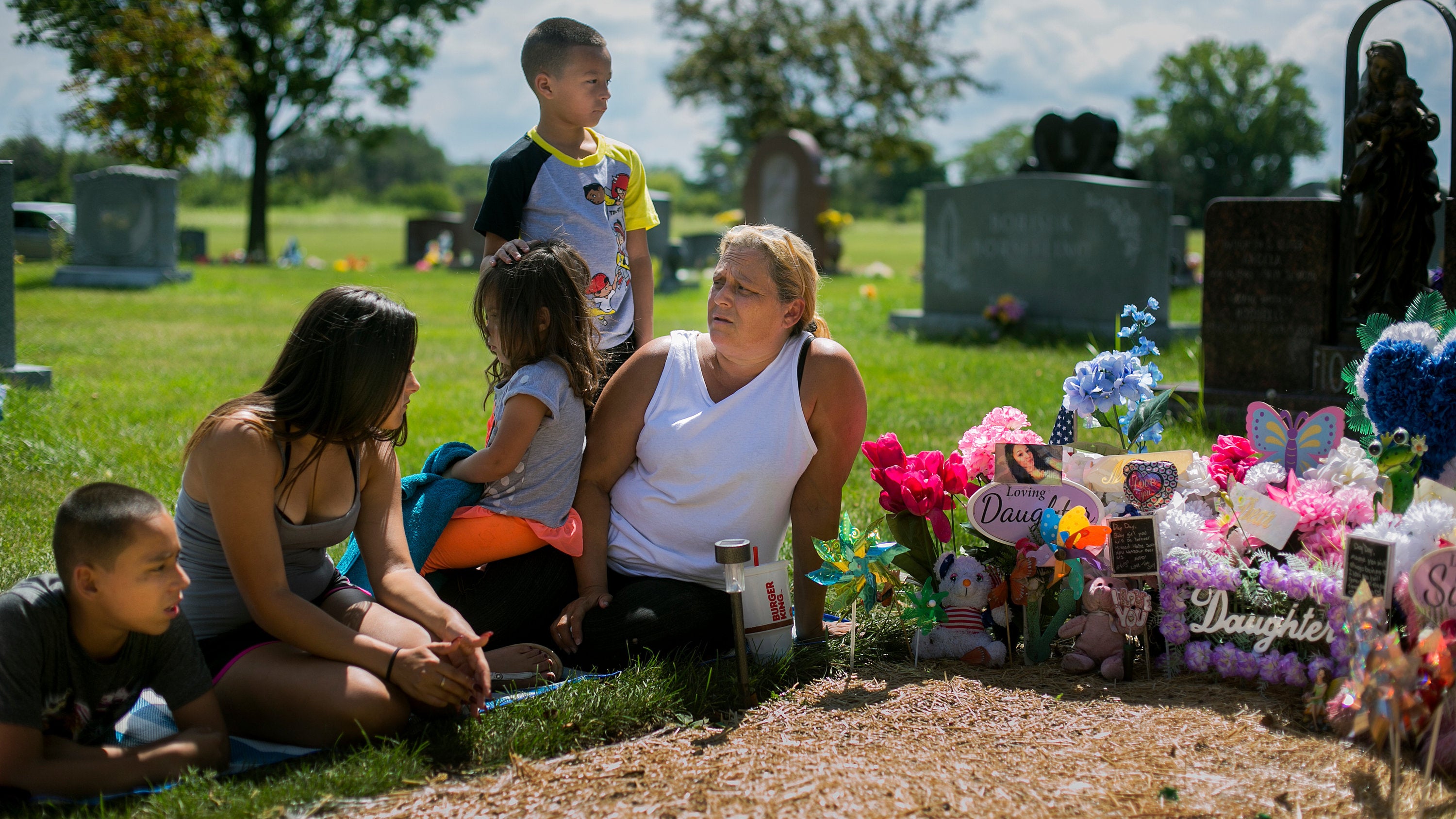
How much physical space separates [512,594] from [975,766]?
1.37 m

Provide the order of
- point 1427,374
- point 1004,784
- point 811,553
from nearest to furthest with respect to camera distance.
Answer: point 1004,784, point 1427,374, point 811,553

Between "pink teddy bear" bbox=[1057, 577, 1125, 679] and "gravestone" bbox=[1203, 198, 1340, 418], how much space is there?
12.3 feet

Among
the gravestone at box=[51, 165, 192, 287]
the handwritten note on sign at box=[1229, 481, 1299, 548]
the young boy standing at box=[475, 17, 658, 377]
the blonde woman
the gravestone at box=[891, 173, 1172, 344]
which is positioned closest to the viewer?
the handwritten note on sign at box=[1229, 481, 1299, 548]

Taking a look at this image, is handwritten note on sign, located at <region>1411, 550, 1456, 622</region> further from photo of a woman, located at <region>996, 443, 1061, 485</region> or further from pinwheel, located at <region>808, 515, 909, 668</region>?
pinwheel, located at <region>808, 515, 909, 668</region>

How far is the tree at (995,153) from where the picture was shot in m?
102

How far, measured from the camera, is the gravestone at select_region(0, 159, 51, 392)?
21.9 feet

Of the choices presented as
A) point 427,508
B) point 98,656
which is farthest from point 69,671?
point 427,508

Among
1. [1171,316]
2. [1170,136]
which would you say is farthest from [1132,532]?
[1170,136]

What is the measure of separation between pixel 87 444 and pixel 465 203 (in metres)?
20.1

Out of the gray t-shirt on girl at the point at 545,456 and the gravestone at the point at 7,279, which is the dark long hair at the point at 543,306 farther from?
the gravestone at the point at 7,279

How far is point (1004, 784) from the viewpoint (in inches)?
93.1

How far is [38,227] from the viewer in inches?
830

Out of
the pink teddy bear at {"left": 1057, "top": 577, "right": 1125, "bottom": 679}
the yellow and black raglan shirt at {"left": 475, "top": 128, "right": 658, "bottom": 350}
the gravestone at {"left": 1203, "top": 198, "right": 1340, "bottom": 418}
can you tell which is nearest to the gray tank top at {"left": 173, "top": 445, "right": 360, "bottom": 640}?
the yellow and black raglan shirt at {"left": 475, "top": 128, "right": 658, "bottom": 350}

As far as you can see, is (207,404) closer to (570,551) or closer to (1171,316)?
(570,551)
